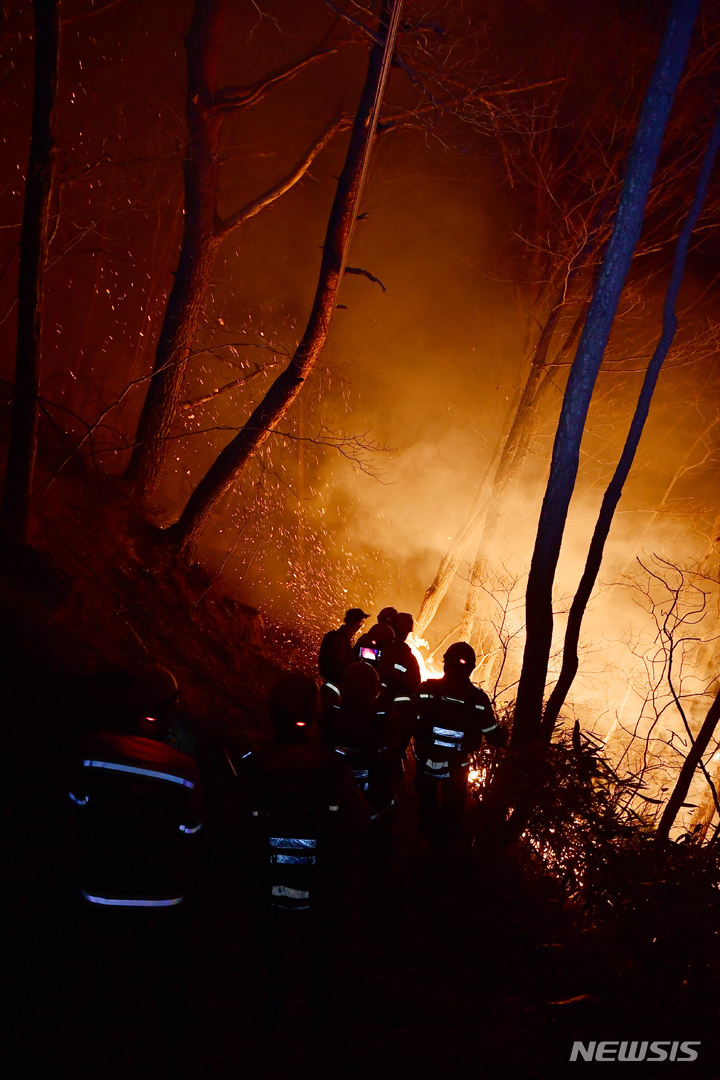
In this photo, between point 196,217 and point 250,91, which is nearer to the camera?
point 250,91

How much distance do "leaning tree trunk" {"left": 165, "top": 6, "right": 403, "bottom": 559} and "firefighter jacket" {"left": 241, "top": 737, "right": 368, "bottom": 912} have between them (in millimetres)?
5857

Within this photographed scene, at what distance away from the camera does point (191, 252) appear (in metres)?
8.23

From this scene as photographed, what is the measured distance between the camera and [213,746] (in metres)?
4.89

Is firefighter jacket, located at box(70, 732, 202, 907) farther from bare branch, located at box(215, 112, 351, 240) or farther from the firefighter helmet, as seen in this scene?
bare branch, located at box(215, 112, 351, 240)

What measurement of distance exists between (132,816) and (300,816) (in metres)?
0.78

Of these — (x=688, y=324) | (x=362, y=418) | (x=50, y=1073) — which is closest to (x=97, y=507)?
(x=50, y=1073)

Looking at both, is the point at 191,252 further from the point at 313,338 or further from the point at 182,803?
the point at 182,803

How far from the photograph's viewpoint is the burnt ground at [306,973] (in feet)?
9.37

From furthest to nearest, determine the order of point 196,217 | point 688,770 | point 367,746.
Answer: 1. point 196,217
2. point 688,770
3. point 367,746

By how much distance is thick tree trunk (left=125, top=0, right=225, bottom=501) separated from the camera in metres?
7.72

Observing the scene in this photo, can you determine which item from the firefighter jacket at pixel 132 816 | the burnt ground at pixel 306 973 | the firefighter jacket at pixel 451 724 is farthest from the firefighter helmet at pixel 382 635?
the firefighter jacket at pixel 132 816

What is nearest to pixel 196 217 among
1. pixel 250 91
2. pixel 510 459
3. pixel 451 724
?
pixel 250 91

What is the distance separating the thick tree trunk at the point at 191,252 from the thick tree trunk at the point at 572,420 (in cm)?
552

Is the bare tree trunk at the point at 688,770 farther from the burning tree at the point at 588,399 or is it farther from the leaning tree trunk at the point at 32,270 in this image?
the leaning tree trunk at the point at 32,270
